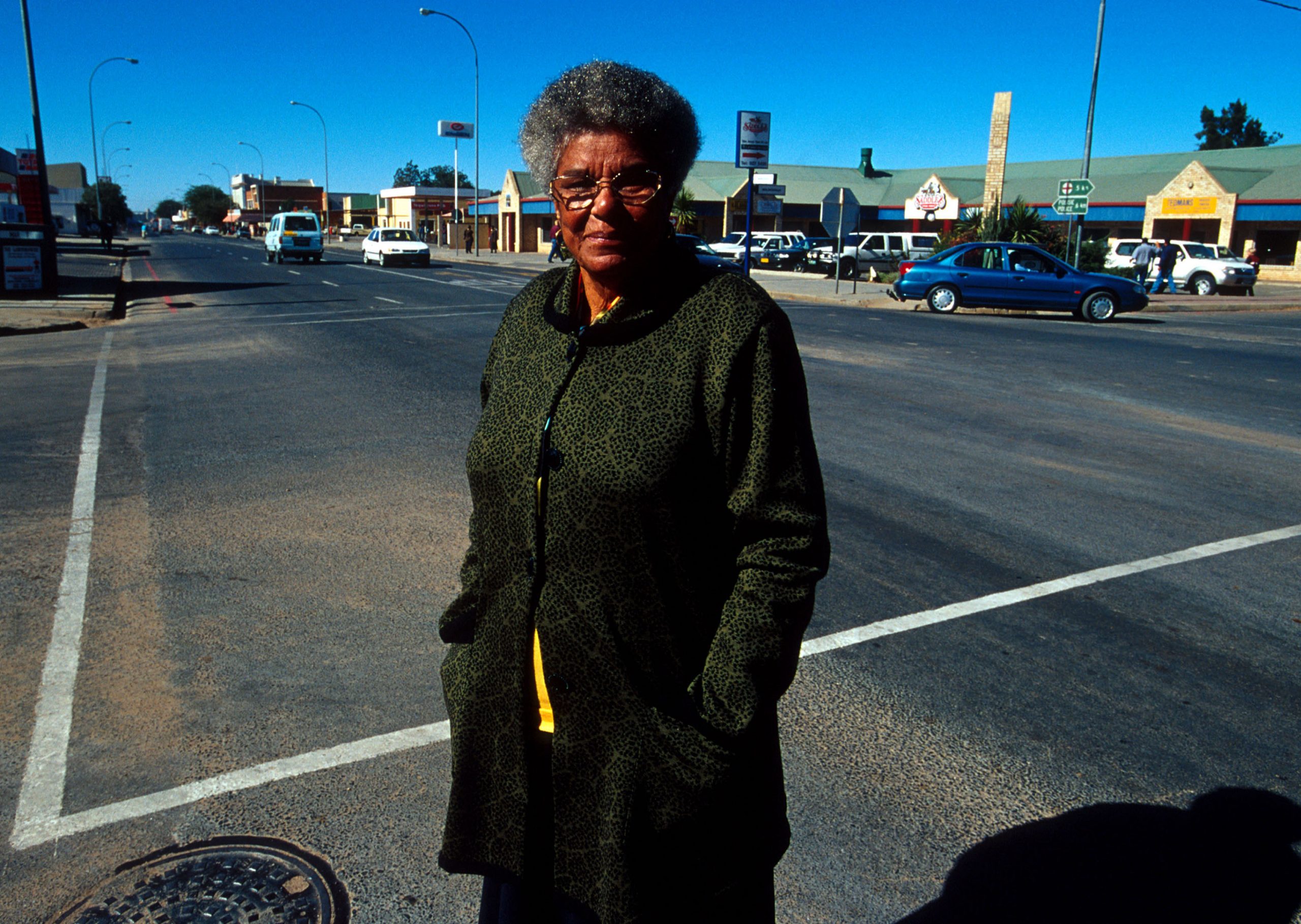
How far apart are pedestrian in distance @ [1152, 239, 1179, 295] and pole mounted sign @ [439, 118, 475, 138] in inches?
1688

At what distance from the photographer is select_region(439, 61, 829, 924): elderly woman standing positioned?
5.34 feet

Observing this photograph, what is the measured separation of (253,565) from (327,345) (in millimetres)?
9364

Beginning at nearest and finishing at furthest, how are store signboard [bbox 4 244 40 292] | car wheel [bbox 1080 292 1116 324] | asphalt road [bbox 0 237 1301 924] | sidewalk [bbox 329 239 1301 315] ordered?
asphalt road [bbox 0 237 1301 924]
car wheel [bbox 1080 292 1116 324]
store signboard [bbox 4 244 40 292]
sidewalk [bbox 329 239 1301 315]

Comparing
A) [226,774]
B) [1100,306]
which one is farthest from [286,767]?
[1100,306]

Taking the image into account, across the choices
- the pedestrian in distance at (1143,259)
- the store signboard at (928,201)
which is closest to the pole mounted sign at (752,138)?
the store signboard at (928,201)

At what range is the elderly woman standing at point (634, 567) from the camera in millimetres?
1629

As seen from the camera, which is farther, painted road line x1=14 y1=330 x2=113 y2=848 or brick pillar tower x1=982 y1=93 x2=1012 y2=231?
brick pillar tower x1=982 y1=93 x2=1012 y2=231

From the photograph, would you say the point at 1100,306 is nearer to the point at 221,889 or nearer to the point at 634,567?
the point at 221,889

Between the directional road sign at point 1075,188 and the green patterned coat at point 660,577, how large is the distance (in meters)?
25.8

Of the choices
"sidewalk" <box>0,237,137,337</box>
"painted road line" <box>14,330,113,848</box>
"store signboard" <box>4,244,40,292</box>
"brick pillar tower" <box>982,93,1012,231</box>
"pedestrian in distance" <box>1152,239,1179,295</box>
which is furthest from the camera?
"brick pillar tower" <box>982,93,1012,231</box>

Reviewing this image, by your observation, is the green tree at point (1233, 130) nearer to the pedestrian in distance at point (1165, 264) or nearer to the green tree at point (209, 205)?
the pedestrian in distance at point (1165, 264)

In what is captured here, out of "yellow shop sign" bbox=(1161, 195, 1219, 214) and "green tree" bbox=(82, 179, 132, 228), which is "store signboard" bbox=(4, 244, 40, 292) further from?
"green tree" bbox=(82, 179, 132, 228)

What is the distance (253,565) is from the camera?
5.11 metres

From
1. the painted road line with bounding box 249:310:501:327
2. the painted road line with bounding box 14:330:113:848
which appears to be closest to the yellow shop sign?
the painted road line with bounding box 249:310:501:327
